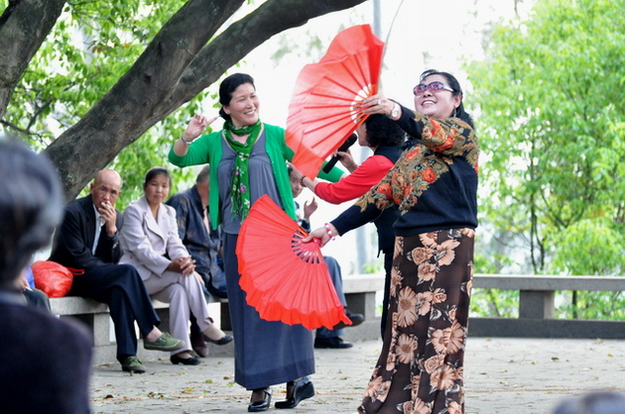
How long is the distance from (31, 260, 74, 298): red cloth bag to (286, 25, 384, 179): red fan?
3827 millimetres

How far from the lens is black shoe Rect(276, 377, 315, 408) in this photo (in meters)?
6.15

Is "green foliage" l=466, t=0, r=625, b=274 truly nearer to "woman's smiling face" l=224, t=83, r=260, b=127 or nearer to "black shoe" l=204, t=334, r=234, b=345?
"black shoe" l=204, t=334, r=234, b=345

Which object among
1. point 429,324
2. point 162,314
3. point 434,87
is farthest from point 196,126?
point 162,314

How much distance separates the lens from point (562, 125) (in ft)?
61.3

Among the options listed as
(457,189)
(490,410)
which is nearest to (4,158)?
(457,189)

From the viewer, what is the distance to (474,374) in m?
8.56

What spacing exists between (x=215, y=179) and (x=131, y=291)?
9.22 feet

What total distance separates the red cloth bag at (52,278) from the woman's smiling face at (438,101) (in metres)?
4.65

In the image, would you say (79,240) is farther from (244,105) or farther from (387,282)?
(387,282)

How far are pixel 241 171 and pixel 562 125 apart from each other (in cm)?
1377

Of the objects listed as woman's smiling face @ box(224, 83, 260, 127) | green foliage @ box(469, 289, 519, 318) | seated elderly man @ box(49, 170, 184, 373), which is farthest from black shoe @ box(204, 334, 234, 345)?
green foliage @ box(469, 289, 519, 318)

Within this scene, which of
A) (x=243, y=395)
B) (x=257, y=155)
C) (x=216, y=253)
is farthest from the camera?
(x=216, y=253)

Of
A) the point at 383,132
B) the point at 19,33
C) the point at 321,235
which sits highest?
the point at 19,33

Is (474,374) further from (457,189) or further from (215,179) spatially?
(457,189)
